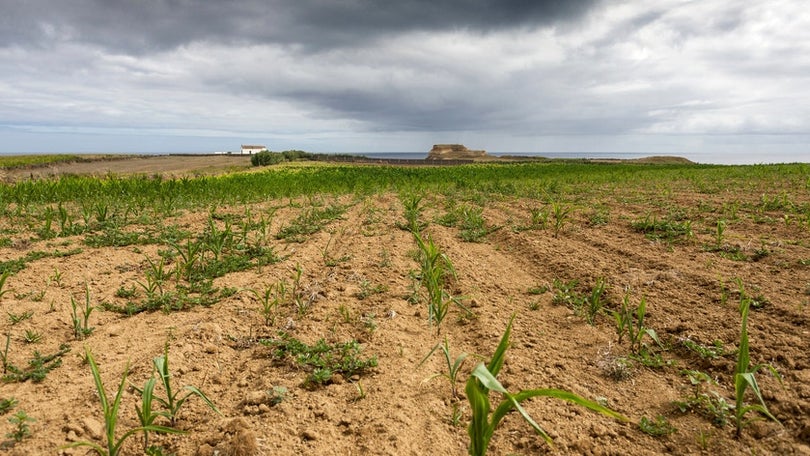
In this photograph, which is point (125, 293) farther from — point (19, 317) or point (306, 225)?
point (306, 225)

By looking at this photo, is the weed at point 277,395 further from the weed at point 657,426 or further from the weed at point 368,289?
the weed at point 657,426

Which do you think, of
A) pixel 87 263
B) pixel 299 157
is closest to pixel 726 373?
pixel 87 263

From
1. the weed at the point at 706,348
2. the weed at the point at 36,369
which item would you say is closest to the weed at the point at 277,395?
the weed at the point at 36,369

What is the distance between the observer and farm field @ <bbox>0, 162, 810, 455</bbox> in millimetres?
2113

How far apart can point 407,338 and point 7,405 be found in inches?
97.4

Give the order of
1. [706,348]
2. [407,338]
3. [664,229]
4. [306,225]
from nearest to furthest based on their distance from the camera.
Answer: [706,348], [407,338], [664,229], [306,225]

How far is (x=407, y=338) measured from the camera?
10.4 ft

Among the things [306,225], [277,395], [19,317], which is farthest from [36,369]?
[306,225]

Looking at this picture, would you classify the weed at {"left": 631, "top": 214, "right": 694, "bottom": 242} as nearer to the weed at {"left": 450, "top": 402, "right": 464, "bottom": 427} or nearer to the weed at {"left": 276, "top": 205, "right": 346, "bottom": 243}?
the weed at {"left": 450, "top": 402, "right": 464, "bottom": 427}

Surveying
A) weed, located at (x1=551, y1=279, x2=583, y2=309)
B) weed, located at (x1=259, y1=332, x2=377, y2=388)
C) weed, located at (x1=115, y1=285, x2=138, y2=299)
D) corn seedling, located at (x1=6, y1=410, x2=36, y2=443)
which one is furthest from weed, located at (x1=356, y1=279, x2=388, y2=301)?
corn seedling, located at (x1=6, y1=410, x2=36, y2=443)

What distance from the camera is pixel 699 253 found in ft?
15.9

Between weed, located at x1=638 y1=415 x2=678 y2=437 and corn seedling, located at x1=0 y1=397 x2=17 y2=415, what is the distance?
353cm

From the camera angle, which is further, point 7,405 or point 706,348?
point 706,348

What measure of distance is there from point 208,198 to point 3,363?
28.5 feet
